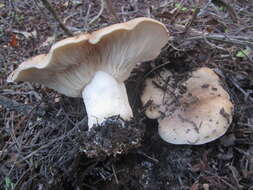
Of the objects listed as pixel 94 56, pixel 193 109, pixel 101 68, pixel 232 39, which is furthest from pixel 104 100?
pixel 232 39

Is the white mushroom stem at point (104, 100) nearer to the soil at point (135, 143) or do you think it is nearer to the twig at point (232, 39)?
the soil at point (135, 143)

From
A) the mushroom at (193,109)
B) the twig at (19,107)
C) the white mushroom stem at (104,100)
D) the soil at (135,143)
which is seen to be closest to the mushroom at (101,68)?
the white mushroom stem at (104,100)

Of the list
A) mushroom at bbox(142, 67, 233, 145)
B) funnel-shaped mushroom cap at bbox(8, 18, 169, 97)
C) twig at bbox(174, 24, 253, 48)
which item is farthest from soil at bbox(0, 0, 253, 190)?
funnel-shaped mushroom cap at bbox(8, 18, 169, 97)

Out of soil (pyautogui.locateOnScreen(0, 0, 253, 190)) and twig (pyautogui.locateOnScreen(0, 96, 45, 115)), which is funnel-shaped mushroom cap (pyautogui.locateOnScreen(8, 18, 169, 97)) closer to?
soil (pyautogui.locateOnScreen(0, 0, 253, 190))

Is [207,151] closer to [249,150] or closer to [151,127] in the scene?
[249,150]

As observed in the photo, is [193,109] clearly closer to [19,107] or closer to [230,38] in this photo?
[230,38]

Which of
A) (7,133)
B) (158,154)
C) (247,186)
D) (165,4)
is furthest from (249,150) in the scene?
(165,4)

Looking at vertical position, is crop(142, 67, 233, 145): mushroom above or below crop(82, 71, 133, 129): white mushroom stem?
below
